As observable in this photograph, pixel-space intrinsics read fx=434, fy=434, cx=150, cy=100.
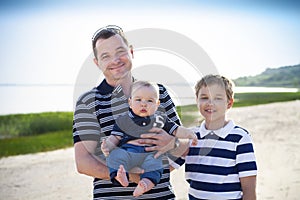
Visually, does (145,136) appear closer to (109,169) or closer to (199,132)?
(109,169)

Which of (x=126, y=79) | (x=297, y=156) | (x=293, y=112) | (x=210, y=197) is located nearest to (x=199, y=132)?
(x=210, y=197)

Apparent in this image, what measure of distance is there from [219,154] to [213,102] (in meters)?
0.38

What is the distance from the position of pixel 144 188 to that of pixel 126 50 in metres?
0.96

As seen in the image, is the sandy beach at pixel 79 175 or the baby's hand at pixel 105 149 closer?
the baby's hand at pixel 105 149

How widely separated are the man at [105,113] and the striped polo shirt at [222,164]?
26 centimetres

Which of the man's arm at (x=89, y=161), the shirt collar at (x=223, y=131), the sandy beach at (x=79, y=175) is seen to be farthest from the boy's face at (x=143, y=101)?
the sandy beach at (x=79, y=175)

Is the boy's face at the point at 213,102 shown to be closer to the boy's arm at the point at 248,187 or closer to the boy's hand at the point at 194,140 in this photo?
the boy's hand at the point at 194,140

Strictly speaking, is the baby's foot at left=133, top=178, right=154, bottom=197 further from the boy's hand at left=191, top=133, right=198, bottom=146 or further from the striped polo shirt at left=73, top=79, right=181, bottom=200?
the boy's hand at left=191, top=133, right=198, bottom=146

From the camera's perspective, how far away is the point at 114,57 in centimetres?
302

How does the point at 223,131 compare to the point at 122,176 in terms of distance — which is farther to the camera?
the point at 223,131

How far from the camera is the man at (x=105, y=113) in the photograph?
9.87 ft

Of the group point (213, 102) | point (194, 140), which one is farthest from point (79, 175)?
point (213, 102)

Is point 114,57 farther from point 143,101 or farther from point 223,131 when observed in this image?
point 223,131

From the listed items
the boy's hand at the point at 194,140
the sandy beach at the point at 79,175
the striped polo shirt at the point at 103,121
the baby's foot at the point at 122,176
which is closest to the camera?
the baby's foot at the point at 122,176
